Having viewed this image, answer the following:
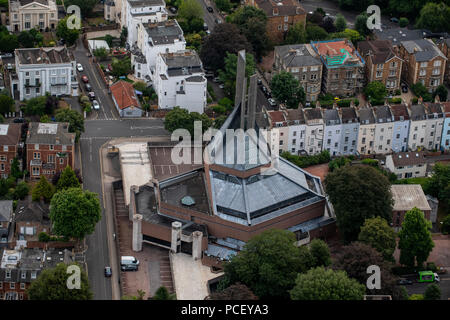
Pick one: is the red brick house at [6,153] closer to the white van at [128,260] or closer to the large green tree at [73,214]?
the large green tree at [73,214]

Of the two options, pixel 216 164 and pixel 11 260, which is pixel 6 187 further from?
pixel 216 164

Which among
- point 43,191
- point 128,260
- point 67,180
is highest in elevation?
point 67,180

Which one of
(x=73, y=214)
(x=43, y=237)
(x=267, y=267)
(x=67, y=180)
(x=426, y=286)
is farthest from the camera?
(x=67, y=180)

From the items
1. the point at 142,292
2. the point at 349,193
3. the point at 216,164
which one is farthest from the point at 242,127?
the point at 142,292

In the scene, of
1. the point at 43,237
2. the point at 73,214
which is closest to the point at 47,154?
the point at 43,237

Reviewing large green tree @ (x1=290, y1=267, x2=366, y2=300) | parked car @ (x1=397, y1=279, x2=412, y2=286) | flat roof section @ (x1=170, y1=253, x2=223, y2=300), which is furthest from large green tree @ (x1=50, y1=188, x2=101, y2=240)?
parked car @ (x1=397, y1=279, x2=412, y2=286)

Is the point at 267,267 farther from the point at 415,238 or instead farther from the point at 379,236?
the point at 415,238

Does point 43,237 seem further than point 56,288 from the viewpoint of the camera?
Yes

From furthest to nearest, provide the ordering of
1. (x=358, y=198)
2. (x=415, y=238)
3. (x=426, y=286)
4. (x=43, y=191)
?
(x=43, y=191), (x=358, y=198), (x=415, y=238), (x=426, y=286)
